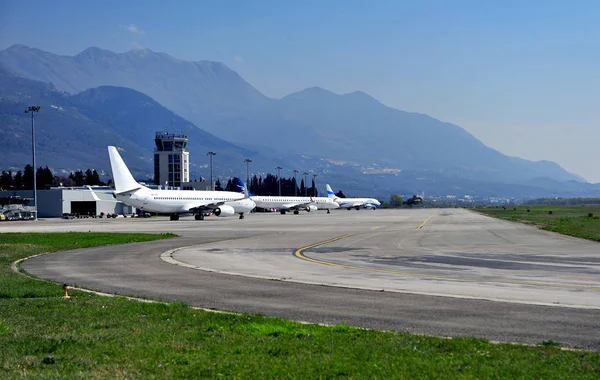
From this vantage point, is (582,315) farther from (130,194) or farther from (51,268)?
(130,194)

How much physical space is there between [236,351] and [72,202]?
122065 mm

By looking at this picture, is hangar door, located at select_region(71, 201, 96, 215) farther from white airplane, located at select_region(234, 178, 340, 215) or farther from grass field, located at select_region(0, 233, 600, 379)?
grass field, located at select_region(0, 233, 600, 379)

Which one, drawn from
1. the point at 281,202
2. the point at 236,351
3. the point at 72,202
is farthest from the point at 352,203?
the point at 236,351

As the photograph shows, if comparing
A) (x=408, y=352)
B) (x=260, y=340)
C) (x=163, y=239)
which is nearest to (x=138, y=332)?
(x=260, y=340)

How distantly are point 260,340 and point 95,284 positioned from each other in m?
10.1

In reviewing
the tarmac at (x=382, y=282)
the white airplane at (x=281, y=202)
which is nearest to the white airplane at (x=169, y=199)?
the white airplane at (x=281, y=202)

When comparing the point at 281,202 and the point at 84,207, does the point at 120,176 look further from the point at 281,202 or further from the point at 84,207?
the point at 281,202

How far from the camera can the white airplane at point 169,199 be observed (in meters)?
74.9

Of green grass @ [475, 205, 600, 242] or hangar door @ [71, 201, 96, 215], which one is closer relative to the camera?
green grass @ [475, 205, 600, 242]

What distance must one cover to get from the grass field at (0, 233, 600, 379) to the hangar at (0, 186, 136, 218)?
108828 millimetres

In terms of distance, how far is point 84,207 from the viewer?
127938 mm

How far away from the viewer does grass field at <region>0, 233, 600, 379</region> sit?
8891 millimetres

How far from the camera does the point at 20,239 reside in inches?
1668

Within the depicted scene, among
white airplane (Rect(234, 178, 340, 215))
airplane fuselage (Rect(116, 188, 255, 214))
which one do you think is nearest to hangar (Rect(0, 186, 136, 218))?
white airplane (Rect(234, 178, 340, 215))
